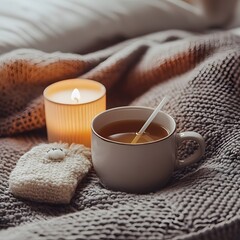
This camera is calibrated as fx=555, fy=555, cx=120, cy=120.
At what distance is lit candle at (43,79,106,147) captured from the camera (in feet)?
2.37

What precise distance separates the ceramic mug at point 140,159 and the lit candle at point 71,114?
0.18ft

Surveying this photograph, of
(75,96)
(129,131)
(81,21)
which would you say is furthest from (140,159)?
(81,21)

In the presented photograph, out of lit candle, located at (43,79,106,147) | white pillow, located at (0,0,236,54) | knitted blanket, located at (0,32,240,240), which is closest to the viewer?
knitted blanket, located at (0,32,240,240)

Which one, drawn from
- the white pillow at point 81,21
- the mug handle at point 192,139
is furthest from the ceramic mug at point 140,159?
the white pillow at point 81,21

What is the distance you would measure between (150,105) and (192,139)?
139 millimetres

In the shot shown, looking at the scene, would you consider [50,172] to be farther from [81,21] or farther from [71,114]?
[81,21]

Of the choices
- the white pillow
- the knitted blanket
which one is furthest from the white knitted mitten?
the white pillow

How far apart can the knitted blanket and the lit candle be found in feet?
0.13

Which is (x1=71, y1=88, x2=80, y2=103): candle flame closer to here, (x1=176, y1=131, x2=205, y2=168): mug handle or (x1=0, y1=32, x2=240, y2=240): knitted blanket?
(x1=0, y1=32, x2=240, y2=240): knitted blanket

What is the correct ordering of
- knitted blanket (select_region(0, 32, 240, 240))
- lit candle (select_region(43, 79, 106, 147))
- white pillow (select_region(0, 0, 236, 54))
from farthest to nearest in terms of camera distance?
white pillow (select_region(0, 0, 236, 54)) → lit candle (select_region(43, 79, 106, 147)) → knitted blanket (select_region(0, 32, 240, 240))

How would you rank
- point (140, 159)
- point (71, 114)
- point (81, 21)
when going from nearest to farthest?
1. point (140, 159)
2. point (71, 114)
3. point (81, 21)

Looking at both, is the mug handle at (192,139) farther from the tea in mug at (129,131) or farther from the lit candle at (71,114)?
the lit candle at (71,114)

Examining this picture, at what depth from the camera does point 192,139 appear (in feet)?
2.16

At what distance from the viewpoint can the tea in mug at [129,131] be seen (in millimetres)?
660
